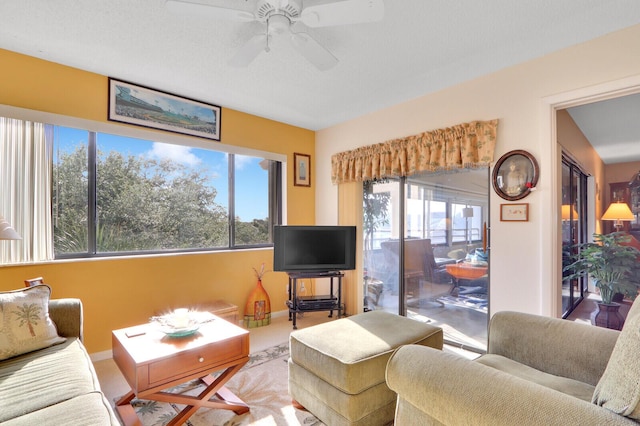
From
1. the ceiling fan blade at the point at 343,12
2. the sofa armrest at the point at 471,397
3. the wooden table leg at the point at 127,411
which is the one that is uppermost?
the ceiling fan blade at the point at 343,12

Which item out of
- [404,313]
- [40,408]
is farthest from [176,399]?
[404,313]

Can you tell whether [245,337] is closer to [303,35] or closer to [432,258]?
[303,35]

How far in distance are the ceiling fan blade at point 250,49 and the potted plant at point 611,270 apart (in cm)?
290

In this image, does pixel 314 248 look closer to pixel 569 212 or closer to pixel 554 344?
pixel 554 344

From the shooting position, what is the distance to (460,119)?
2814 mm

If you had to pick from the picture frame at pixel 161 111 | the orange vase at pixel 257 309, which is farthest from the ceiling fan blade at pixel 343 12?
the orange vase at pixel 257 309

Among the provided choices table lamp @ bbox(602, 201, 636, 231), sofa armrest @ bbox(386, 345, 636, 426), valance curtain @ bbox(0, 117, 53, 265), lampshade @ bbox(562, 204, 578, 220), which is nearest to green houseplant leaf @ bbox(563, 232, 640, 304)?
table lamp @ bbox(602, 201, 636, 231)

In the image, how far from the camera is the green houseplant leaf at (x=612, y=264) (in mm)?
2283

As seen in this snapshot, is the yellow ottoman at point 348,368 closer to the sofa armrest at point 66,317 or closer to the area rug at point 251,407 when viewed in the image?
the area rug at point 251,407

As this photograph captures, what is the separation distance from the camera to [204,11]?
1573 millimetres

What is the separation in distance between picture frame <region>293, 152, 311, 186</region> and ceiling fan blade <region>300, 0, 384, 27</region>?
8.17 feet

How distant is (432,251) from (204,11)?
2816mm

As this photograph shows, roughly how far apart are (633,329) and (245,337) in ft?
5.94

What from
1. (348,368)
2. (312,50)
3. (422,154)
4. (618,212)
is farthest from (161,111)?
(618,212)
